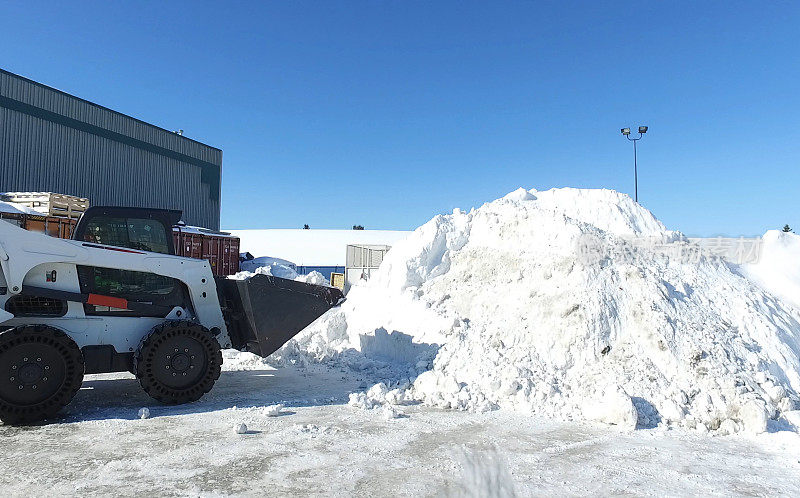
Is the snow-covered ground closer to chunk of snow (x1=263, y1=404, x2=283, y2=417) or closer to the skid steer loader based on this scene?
chunk of snow (x1=263, y1=404, x2=283, y2=417)

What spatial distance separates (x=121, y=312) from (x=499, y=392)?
4956mm

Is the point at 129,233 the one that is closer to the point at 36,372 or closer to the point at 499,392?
the point at 36,372

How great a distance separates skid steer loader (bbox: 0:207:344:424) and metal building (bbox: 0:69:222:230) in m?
16.3

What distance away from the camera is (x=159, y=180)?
25.6m

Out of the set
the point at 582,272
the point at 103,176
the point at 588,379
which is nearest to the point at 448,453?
the point at 588,379

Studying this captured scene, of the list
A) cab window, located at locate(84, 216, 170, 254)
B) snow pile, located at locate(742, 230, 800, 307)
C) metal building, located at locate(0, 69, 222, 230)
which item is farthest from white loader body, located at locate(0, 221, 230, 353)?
metal building, located at locate(0, 69, 222, 230)

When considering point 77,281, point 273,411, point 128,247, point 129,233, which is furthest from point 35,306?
point 273,411

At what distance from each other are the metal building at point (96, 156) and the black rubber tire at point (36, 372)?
55.0ft

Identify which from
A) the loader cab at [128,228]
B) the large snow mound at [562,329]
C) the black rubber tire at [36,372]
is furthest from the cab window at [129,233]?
the large snow mound at [562,329]

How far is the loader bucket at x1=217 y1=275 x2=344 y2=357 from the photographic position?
720cm

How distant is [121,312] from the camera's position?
21.6 ft

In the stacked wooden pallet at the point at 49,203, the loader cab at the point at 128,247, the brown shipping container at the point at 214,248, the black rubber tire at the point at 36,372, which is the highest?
the stacked wooden pallet at the point at 49,203

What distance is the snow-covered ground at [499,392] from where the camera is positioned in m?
4.59

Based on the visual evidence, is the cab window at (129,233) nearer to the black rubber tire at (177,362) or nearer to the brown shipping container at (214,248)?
the black rubber tire at (177,362)
